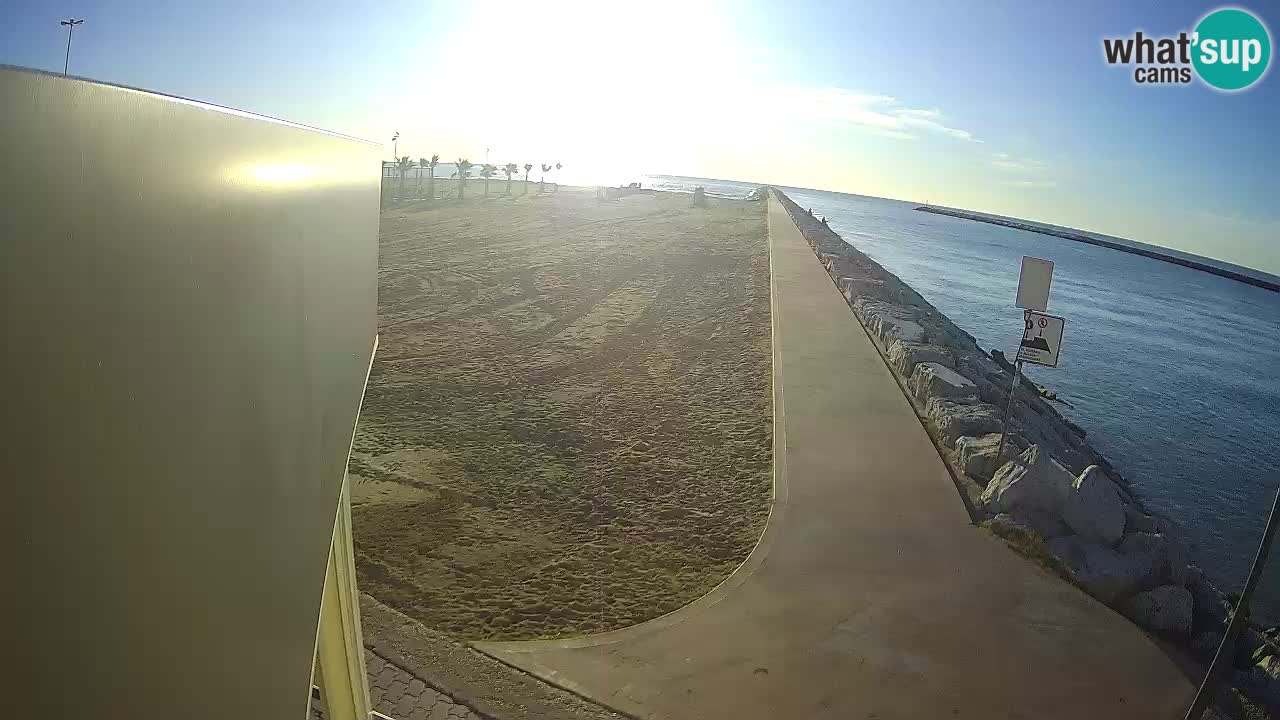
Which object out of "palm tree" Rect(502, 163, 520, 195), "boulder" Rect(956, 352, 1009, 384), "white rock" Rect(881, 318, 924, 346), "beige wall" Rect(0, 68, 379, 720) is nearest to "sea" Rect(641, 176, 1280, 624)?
"boulder" Rect(956, 352, 1009, 384)

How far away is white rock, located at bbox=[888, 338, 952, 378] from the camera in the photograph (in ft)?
38.7

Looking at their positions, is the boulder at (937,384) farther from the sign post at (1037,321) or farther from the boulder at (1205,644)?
the boulder at (1205,644)

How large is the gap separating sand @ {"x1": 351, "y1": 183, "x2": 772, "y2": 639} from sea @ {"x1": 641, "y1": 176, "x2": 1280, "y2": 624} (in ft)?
17.5

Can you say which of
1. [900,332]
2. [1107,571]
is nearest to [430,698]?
[1107,571]

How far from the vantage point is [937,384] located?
1036 cm

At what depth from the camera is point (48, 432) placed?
0.83 meters

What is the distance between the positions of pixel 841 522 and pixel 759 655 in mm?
2130

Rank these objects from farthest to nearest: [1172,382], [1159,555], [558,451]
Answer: [1172,382]
[558,451]
[1159,555]

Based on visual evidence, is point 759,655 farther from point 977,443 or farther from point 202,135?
point 202,135

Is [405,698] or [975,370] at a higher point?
[975,370]

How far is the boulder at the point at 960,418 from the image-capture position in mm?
9070

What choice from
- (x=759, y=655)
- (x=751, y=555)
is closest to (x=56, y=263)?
(x=759, y=655)

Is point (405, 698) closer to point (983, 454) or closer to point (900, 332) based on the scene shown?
point (983, 454)

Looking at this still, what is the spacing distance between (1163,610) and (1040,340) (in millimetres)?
3136
